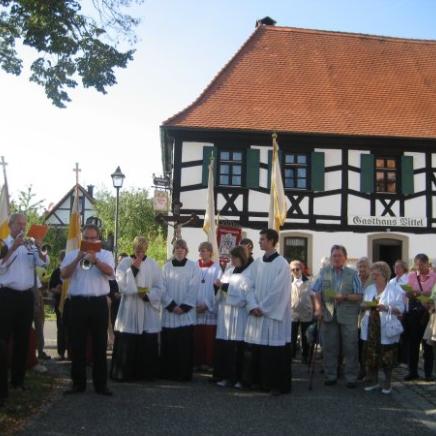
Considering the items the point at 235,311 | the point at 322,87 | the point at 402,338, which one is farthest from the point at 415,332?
the point at 322,87

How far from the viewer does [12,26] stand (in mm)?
9055

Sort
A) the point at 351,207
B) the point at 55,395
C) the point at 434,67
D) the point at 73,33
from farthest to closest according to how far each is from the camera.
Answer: the point at 434,67
the point at 351,207
the point at 73,33
the point at 55,395

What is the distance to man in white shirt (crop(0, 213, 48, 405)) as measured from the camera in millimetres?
6695

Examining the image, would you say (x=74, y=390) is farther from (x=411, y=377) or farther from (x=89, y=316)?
(x=411, y=377)

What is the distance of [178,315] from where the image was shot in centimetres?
843

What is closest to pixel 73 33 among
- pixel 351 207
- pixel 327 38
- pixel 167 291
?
pixel 167 291

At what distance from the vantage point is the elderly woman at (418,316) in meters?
8.64

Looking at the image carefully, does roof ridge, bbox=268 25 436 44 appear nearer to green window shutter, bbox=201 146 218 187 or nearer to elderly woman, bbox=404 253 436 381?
green window shutter, bbox=201 146 218 187

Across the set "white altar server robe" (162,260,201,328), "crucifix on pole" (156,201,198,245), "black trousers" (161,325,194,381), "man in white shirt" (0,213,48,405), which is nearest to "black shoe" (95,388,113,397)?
"man in white shirt" (0,213,48,405)

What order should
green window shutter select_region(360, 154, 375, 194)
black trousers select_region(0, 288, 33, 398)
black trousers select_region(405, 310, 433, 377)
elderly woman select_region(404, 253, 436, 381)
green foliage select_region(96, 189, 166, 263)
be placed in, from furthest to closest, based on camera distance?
1. green foliage select_region(96, 189, 166, 263)
2. green window shutter select_region(360, 154, 375, 194)
3. black trousers select_region(405, 310, 433, 377)
4. elderly woman select_region(404, 253, 436, 381)
5. black trousers select_region(0, 288, 33, 398)

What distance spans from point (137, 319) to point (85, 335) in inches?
46.9

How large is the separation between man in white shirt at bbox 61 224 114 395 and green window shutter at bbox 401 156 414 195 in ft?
52.2

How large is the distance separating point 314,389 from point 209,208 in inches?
294

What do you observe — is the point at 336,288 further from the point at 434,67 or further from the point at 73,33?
the point at 434,67
